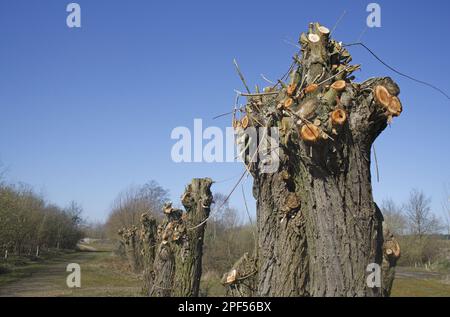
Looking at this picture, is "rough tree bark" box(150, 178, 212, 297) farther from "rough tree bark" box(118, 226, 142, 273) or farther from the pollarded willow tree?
"rough tree bark" box(118, 226, 142, 273)

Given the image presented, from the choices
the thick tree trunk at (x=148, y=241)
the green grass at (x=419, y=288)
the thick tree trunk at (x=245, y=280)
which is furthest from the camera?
the green grass at (x=419, y=288)

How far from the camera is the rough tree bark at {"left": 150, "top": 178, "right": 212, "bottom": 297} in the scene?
29.1 ft

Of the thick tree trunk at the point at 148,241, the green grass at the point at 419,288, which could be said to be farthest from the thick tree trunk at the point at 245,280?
the green grass at the point at 419,288

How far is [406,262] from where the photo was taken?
28.4 m

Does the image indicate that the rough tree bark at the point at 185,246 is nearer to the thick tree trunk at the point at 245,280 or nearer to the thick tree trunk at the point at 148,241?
the thick tree trunk at the point at 245,280

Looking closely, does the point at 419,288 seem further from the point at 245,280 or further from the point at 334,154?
the point at 334,154

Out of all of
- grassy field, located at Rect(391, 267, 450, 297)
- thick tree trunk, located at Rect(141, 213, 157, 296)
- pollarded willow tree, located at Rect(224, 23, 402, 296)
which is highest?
pollarded willow tree, located at Rect(224, 23, 402, 296)

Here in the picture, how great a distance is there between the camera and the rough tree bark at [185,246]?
887 cm

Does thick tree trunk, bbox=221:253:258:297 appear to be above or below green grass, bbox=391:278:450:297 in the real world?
above

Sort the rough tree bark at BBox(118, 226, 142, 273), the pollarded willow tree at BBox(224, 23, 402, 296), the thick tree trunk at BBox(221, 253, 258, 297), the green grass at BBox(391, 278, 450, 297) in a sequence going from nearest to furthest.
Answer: the pollarded willow tree at BBox(224, 23, 402, 296) < the thick tree trunk at BBox(221, 253, 258, 297) < the green grass at BBox(391, 278, 450, 297) < the rough tree bark at BBox(118, 226, 142, 273)

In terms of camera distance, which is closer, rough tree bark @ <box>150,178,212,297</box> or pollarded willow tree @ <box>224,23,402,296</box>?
pollarded willow tree @ <box>224,23,402,296</box>

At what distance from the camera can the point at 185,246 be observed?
9008 mm

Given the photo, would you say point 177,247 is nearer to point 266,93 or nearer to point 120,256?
point 266,93

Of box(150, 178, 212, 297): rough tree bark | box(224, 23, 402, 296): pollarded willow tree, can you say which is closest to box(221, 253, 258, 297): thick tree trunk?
box(224, 23, 402, 296): pollarded willow tree
